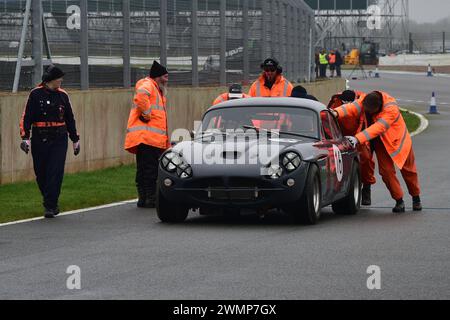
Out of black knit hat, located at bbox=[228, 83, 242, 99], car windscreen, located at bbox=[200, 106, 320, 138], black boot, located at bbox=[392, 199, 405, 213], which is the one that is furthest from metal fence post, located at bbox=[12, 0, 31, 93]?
black boot, located at bbox=[392, 199, 405, 213]

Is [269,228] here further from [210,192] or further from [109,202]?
[109,202]

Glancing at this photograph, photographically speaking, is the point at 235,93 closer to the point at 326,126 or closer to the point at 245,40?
the point at 326,126

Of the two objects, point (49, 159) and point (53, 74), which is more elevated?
point (53, 74)

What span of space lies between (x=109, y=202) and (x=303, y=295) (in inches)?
318

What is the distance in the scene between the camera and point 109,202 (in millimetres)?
17047

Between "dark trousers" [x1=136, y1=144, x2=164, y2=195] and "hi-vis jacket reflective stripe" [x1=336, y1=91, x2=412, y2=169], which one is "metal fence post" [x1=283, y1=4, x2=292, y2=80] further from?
"hi-vis jacket reflective stripe" [x1=336, y1=91, x2=412, y2=169]

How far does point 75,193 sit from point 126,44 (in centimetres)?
576

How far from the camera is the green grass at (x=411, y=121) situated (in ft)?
116

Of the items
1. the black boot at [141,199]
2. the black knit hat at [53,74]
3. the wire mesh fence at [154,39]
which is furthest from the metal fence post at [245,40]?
the black knit hat at [53,74]

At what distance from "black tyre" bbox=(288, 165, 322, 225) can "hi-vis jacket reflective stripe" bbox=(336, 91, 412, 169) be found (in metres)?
1.78

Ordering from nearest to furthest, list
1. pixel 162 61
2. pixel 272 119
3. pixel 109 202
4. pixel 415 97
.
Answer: pixel 272 119 < pixel 109 202 < pixel 162 61 < pixel 415 97

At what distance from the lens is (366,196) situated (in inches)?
650

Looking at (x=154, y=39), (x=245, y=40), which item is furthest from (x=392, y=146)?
(x=245, y=40)
